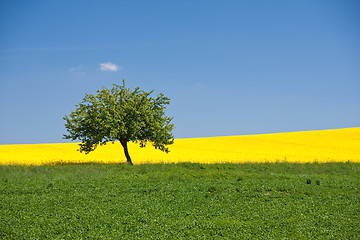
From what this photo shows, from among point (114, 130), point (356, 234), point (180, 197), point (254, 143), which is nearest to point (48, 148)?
point (114, 130)

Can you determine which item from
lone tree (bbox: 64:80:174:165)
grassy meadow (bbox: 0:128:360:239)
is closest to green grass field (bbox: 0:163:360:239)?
grassy meadow (bbox: 0:128:360:239)

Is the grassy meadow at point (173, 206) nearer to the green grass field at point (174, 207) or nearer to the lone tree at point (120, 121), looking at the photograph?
the green grass field at point (174, 207)

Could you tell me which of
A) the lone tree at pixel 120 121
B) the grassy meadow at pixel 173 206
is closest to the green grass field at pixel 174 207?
the grassy meadow at pixel 173 206

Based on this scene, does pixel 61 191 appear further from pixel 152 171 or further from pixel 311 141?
pixel 311 141

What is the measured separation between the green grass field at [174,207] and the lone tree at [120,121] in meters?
10.1

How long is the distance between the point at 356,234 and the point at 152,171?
1881 centimetres

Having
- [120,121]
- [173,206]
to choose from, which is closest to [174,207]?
[173,206]

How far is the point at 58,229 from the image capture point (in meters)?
11.9

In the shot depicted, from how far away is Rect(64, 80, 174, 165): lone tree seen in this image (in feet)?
115

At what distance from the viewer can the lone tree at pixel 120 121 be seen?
115ft

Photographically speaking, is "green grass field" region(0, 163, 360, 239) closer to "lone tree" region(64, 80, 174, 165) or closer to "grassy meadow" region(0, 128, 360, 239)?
"grassy meadow" region(0, 128, 360, 239)

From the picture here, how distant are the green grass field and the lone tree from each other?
1013cm

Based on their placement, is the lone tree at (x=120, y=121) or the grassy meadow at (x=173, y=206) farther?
the lone tree at (x=120, y=121)

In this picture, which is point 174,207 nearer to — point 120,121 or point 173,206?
point 173,206
